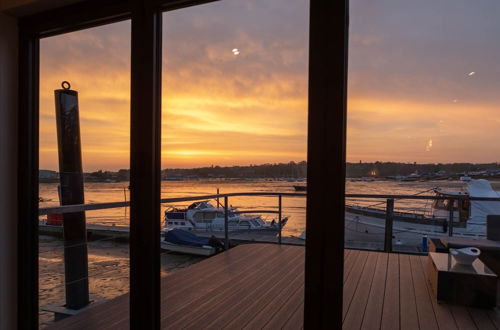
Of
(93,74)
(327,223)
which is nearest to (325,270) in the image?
(327,223)

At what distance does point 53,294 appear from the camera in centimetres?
211

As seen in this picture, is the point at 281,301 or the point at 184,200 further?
the point at 281,301

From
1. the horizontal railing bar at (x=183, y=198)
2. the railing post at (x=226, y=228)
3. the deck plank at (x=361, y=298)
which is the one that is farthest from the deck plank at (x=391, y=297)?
the railing post at (x=226, y=228)

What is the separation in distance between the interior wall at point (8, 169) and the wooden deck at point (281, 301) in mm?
337

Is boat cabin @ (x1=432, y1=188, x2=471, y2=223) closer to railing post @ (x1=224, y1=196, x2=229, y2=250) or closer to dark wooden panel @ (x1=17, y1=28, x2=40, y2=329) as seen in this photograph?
railing post @ (x1=224, y1=196, x2=229, y2=250)

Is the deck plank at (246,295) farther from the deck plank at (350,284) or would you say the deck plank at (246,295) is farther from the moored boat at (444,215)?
the moored boat at (444,215)

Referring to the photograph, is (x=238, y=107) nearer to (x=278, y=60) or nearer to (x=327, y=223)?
(x=278, y=60)

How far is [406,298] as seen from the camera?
8.69ft

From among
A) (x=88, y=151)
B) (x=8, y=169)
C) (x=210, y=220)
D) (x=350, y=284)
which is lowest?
(x=350, y=284)

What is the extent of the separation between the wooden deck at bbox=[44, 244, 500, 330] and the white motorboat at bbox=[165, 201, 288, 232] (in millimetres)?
259

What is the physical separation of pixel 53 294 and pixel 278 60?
1996mm

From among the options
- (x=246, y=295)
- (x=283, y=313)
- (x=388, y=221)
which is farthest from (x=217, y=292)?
(x=388, y=221)

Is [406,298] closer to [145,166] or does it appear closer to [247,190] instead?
[247,190]

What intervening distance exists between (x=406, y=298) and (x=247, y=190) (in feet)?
6.02
